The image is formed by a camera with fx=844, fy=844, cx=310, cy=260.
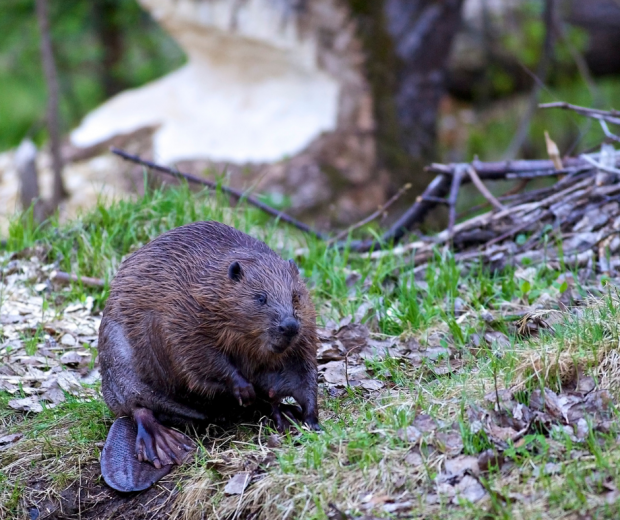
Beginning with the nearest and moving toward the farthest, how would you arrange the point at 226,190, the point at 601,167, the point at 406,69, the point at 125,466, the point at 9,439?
the point at 125,466
the point at 9,439
the point at 601,167
the point at 226,190
the point at 406,69

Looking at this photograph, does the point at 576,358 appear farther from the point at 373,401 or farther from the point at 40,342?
the point at 40,342

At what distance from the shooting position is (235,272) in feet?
10.5

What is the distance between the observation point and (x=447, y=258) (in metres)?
4.71

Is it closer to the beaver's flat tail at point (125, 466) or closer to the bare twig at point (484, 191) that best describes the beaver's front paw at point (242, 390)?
the beaver's flat tail at point (125, 466)

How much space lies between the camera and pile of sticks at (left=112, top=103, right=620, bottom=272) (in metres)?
4.58

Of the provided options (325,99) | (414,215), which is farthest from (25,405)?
(325,99)

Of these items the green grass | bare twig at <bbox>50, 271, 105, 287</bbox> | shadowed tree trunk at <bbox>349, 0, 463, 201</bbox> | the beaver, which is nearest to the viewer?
the green grass

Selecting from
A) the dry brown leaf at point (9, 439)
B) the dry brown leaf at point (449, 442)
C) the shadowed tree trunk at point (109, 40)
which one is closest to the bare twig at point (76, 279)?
the dry brown leaf at point (9, 439)

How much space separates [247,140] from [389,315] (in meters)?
4.09

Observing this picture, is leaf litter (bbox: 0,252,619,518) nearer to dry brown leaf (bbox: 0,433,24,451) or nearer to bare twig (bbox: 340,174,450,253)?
dry brown leaf (bbox: 0,433,24,451)

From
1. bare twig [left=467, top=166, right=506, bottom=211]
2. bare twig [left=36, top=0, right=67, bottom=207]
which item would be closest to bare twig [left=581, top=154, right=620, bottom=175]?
bare twig [left=467, top=166, right=506, bottom=211]

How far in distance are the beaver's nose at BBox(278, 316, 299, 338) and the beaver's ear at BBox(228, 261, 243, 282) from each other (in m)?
0.27

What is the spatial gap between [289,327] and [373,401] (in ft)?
1.91

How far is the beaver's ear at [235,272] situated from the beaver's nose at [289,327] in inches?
10.6
